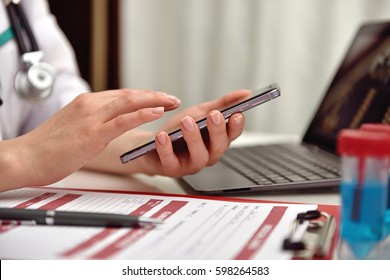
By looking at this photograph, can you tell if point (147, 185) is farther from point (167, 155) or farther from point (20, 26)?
point (20, 26)

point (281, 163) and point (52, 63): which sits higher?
point (52, 63)

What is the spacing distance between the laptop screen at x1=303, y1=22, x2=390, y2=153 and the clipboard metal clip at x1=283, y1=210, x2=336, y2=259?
1.13 feet

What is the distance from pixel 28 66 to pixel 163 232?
485mm

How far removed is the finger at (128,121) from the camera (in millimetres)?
552

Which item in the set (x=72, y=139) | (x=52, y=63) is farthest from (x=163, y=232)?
(x=52, y=63)

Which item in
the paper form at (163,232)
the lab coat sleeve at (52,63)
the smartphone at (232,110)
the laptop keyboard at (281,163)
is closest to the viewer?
the paper form at (163,232)

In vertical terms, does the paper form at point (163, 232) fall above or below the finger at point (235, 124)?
below

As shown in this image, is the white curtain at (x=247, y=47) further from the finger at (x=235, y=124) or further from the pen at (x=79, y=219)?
the pen at (x=79, y=219)

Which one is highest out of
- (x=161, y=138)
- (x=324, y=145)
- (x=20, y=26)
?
(x=20, y=26)

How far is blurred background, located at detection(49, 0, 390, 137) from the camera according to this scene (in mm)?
1375

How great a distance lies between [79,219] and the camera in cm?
45

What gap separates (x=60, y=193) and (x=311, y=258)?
31cm

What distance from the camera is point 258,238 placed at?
0.43 m

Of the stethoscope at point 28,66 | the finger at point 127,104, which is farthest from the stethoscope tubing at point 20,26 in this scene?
the finger at point 127,104
